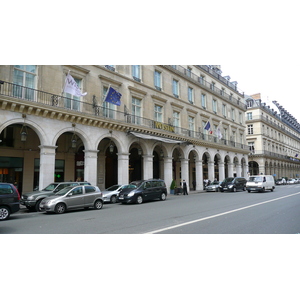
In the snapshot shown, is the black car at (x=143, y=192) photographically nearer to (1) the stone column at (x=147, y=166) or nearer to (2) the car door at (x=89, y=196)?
(2) the car door at (x=89, y=196)

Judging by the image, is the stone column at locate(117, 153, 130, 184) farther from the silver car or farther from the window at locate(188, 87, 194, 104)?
the window at locate(188, 87, 194, 104)

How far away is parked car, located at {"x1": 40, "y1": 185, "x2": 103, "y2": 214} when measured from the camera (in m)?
13.9

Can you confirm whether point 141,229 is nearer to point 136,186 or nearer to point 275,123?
point 136,186

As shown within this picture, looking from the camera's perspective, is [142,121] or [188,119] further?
[188,119]

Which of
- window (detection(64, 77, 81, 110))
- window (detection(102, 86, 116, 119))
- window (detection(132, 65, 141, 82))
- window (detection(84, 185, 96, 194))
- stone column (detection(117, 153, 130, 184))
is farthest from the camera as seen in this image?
window (detection(132, 65, 141, 82))

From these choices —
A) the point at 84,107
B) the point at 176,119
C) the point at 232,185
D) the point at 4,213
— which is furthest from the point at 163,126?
the point at 4,213

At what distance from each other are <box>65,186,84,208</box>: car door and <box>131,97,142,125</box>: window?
1230 cm

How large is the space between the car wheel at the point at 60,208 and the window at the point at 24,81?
8.69m

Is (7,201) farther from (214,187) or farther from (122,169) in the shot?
(214,187)

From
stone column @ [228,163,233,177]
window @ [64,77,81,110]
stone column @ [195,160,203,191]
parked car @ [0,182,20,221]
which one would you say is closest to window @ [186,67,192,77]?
stone column @ [195,160,203,191]

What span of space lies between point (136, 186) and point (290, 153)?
78.9 meters

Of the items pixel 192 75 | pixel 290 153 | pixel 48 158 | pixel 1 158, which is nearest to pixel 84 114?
pixel 48 158

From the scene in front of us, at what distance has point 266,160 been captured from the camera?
63.1 m

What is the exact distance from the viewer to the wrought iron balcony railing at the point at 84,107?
58.5ft
